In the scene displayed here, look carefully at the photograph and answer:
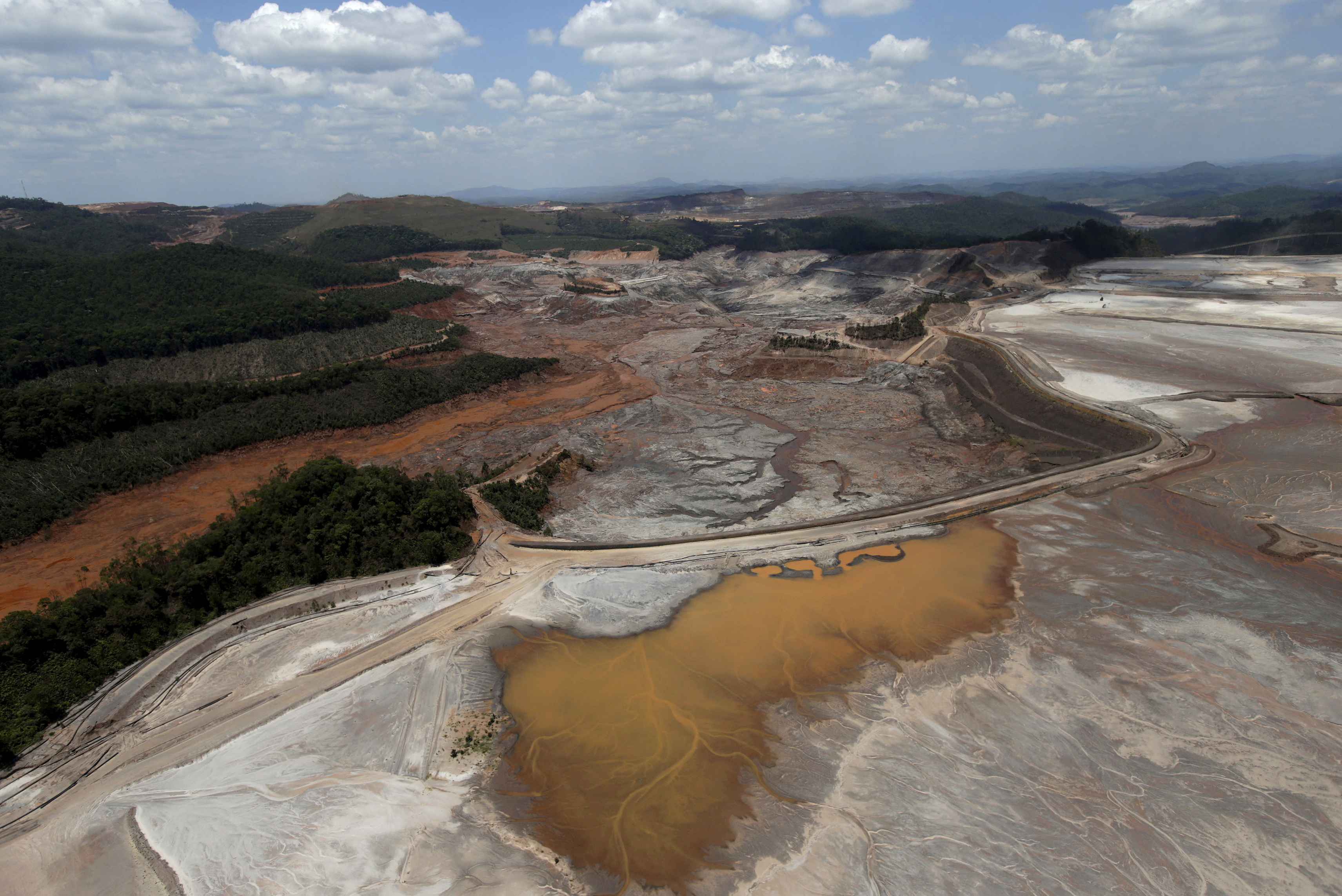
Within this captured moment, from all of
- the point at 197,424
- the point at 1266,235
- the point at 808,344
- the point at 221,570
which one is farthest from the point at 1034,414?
the point at 1266,235

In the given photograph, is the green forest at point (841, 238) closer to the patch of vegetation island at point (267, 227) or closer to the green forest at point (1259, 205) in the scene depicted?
the green forest at point (1259, 205)

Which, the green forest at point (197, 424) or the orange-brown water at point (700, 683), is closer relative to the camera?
the orange-brown water at point (700, 683)

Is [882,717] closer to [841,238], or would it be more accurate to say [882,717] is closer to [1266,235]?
[841,238]

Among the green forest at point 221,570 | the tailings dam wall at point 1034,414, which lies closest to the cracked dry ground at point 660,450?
the tailings dam wall at point 1034,414

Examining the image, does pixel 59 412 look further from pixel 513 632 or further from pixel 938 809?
pixel 938 809

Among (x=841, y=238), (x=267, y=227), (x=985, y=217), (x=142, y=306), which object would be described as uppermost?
(x=985, y=217)
